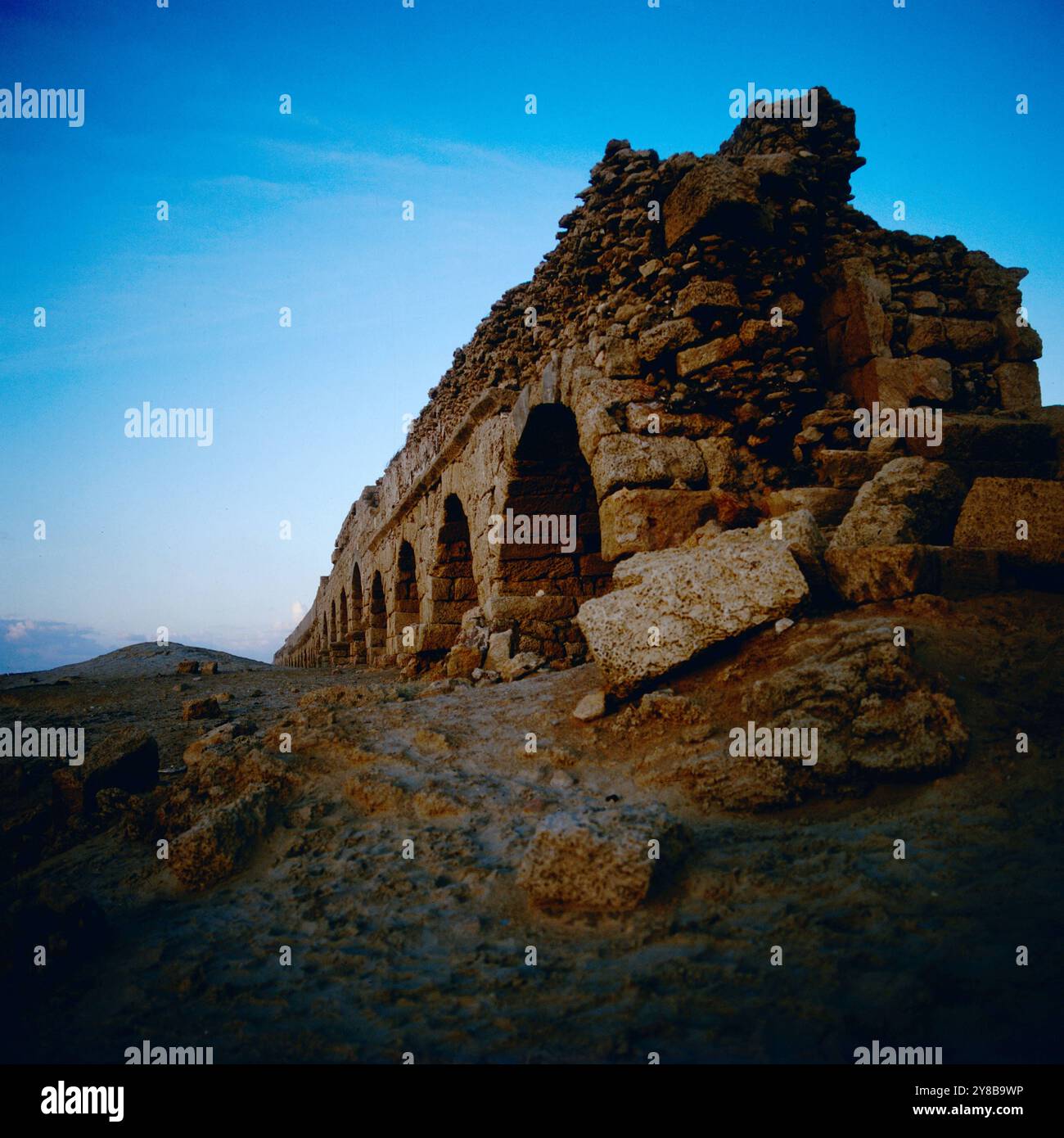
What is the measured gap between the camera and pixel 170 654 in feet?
36.2

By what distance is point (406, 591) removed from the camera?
11172 millimetres

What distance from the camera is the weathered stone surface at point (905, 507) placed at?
3277mm

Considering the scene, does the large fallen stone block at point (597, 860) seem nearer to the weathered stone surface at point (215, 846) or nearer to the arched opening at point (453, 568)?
the weathered stone surface at point (215, 846)

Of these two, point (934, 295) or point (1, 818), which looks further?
point (934, 295)

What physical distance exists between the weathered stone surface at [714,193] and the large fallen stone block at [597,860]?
4.20 metres

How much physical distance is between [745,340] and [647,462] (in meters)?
1.12

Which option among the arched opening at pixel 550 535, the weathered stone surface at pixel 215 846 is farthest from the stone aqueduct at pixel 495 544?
the weathered stone surface at pixel 215 846

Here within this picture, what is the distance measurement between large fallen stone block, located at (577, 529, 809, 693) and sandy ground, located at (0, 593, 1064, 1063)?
15 centimetres

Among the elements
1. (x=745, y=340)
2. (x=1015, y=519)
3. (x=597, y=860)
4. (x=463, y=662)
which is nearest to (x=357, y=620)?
(x=463, y=662)

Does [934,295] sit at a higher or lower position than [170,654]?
higher
